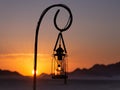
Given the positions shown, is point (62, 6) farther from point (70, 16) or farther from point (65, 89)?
point (65, 89)

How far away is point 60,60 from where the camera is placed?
12.8m

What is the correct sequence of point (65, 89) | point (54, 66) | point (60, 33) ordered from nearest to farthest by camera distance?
1. point (60, 33)
2. point (54, 66)
3. point (65, 89)

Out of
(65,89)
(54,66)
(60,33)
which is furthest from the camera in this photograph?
(65,89)

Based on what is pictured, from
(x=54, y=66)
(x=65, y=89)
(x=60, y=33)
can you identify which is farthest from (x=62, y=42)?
(x=65, y=89)

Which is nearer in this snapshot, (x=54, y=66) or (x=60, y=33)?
(x=60, y=33)

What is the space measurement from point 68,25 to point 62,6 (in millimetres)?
464

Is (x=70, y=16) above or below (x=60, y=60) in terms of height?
above

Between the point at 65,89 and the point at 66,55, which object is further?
the point at 65,89

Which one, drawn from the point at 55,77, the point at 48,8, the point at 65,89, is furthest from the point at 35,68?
the point at 65,89

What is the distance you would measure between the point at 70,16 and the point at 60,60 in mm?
1057

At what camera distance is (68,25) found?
12.7 metres

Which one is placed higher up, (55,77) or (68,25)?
(68,25)

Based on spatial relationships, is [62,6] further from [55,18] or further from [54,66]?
[54,66]

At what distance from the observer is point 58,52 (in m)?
12.8
